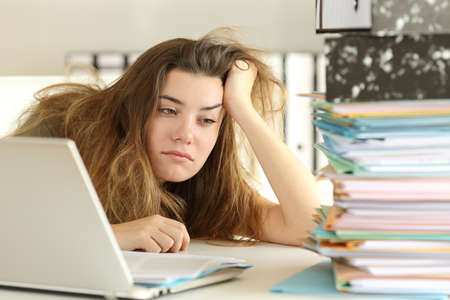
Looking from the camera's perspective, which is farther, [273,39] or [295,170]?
[273,39]

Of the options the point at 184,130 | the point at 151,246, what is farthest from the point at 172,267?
the point at 184,130

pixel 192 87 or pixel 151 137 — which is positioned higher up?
pixel 192 87

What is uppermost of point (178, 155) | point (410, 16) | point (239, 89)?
point (410, 16)

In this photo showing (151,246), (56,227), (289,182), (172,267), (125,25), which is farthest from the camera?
(125,25)

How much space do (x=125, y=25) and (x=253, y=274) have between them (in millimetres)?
3294

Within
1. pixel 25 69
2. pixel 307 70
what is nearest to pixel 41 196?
pixel 307 70

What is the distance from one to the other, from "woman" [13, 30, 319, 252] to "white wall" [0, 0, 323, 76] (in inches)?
90.1

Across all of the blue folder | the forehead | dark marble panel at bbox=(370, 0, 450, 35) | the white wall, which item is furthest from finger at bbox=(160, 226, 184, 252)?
the white wall

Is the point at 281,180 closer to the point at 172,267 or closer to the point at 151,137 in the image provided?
the point at 151,137

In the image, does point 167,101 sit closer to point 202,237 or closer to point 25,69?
point 202,237

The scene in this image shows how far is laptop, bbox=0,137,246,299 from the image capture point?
0.80 metres

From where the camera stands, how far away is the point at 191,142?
1570 millimetres

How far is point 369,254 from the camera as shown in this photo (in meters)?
0.90

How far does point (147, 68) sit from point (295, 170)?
1.39 ft
